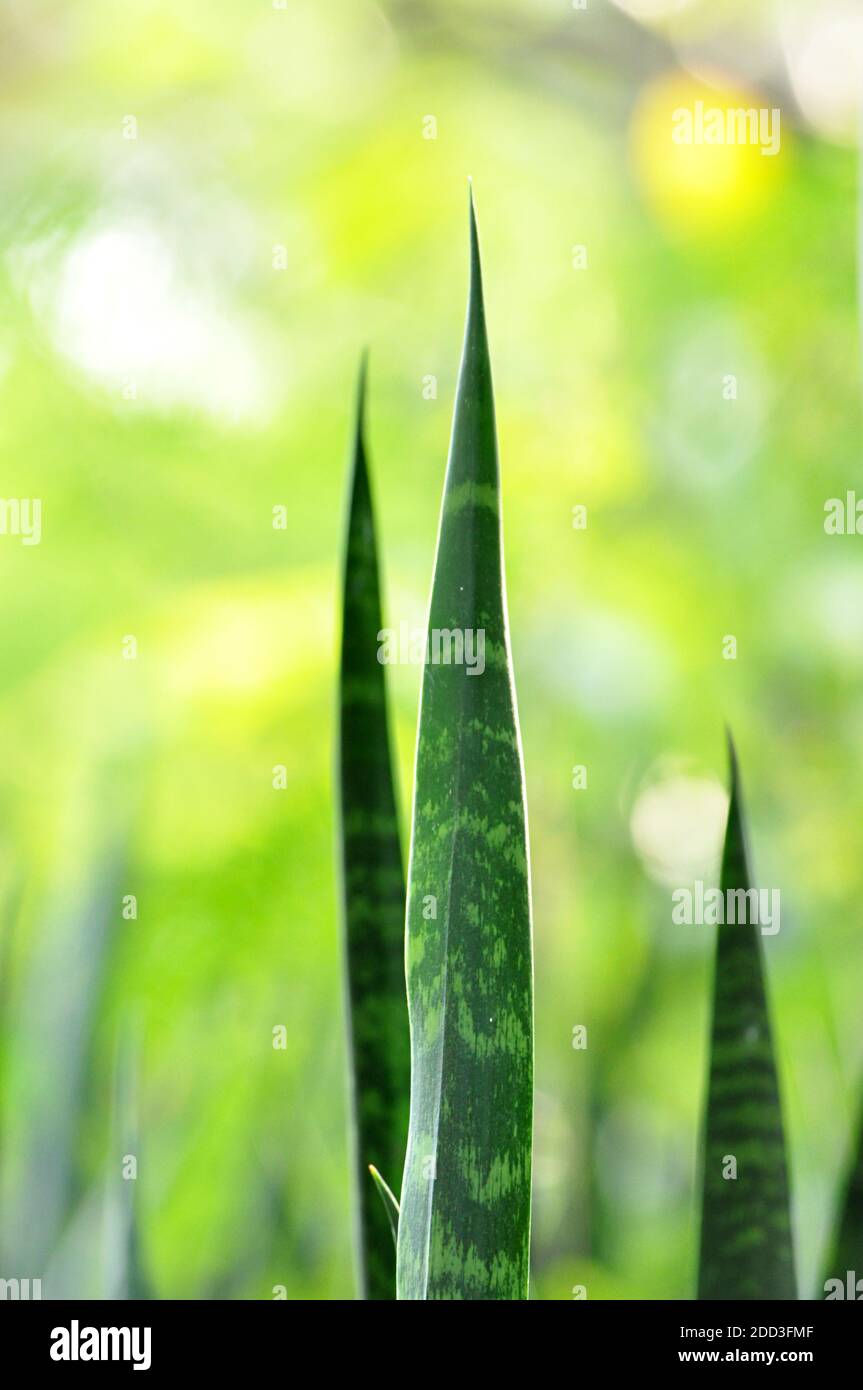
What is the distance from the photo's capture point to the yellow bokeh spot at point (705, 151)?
1358mm

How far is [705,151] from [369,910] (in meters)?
1.36

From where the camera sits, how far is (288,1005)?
1.28m

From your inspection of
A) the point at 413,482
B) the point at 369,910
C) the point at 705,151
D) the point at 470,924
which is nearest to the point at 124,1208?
the point at 369,910

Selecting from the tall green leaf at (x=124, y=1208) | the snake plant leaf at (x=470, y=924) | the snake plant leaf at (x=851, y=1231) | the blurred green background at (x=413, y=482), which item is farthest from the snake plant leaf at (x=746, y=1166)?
the blurred green background at (x=413, y=482)

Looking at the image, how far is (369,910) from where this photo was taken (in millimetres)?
364

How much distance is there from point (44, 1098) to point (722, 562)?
95 centimetres

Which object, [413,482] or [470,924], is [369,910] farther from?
[413,482]

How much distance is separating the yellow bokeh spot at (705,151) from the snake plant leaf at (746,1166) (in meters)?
1.26

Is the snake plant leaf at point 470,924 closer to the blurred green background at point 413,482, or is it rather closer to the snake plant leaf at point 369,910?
the snake plant leaf at point 369,910

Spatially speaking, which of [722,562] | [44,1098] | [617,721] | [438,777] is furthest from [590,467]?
[438,777]

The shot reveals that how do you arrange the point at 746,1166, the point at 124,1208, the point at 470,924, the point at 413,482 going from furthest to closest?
the point at 413,482
the point at 124,1208
the point at 746,1166
the point at 470,924

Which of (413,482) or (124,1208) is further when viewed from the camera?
(413,482)

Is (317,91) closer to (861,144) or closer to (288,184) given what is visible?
(288,184)

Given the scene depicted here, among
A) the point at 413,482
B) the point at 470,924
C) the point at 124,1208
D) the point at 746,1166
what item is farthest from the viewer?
the point at 413,482
